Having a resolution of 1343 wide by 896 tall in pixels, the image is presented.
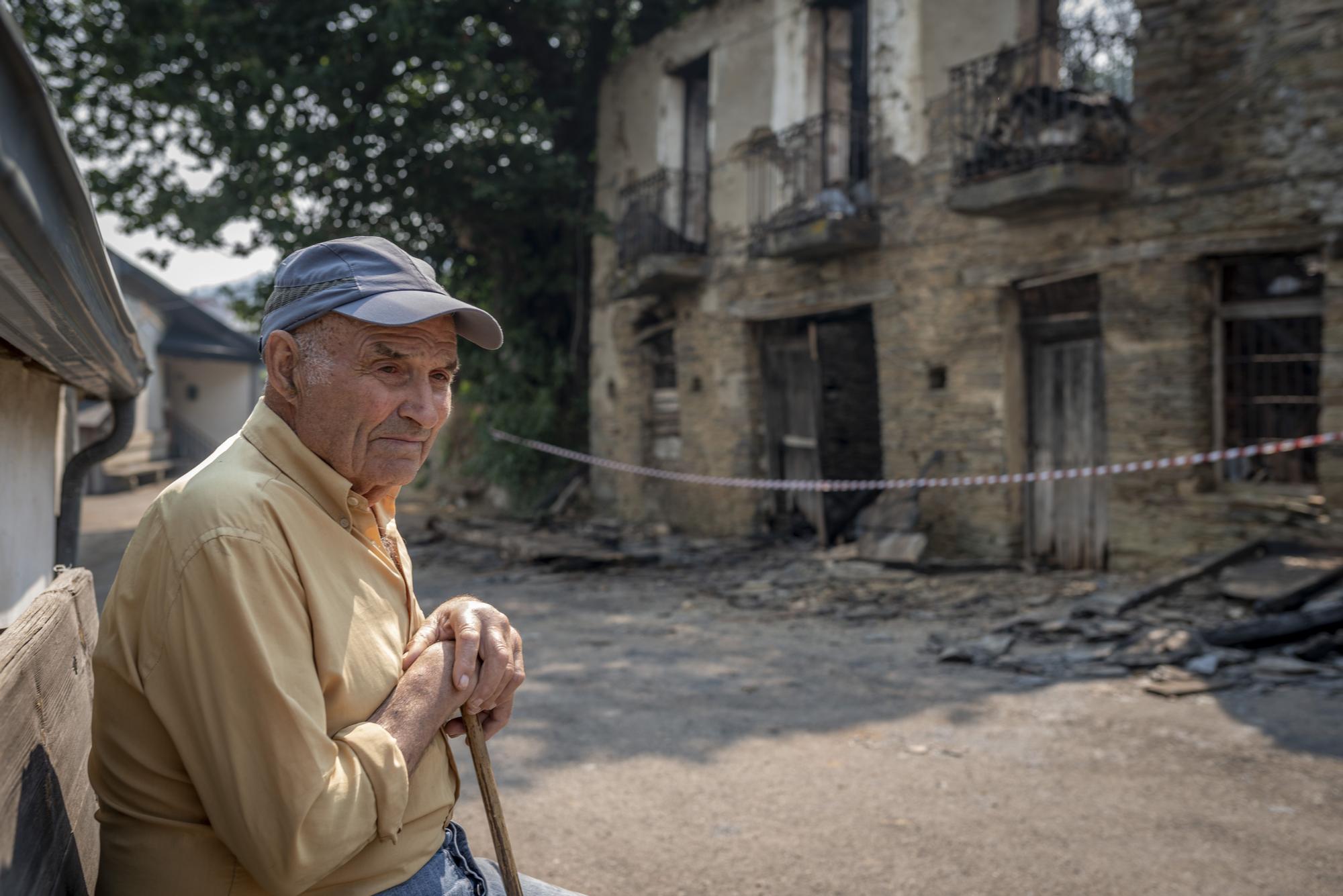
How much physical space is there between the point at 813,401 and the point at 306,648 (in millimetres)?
10686

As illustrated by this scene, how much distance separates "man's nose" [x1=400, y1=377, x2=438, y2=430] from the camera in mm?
1635

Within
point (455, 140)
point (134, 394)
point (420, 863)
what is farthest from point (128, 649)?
point (455, 140)

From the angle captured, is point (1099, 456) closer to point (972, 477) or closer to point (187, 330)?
point (972, 477)

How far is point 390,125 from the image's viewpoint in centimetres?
1258

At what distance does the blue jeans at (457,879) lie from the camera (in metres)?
1.52

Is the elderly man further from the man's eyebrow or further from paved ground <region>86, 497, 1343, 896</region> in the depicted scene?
paved ground <region>86, 497, 1343, 896</region>

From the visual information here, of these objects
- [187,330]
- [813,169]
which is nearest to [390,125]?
[813,169]

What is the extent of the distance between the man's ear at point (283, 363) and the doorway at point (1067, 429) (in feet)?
27.8

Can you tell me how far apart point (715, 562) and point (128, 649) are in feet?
31.0

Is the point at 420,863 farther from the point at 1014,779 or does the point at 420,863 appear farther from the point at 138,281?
the point at 138,281

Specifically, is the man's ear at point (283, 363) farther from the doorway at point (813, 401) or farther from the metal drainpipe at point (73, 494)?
the doorway at point (813, 401)

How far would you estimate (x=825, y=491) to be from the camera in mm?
11328

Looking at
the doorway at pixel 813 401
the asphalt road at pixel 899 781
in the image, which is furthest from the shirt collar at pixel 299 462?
the doorway at pixel 813 401

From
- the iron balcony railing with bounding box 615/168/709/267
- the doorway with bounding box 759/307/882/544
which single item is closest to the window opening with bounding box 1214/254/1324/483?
the doorway with bounding box 759/307/882/544
